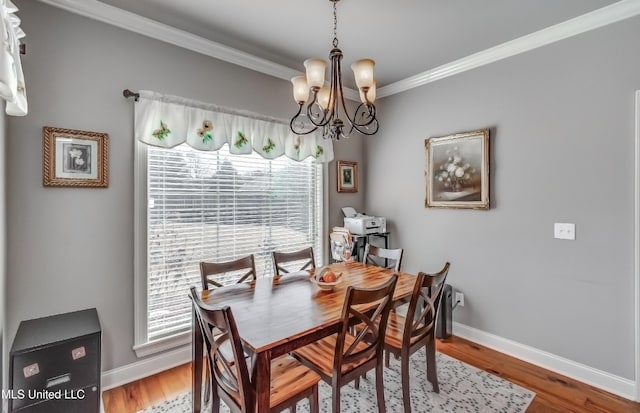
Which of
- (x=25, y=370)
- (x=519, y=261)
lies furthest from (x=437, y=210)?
(x=25, y=370)

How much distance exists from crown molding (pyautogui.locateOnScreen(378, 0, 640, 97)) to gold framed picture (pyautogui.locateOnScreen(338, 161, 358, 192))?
1.03 m

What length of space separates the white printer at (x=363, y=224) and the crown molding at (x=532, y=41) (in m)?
1.53

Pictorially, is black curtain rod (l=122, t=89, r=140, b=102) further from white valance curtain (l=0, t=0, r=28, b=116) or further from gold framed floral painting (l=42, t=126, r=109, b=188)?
white valance curtain (l=0, t=0, r=28, b=116)

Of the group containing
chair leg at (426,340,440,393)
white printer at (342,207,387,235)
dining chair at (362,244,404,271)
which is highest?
white printer at (342,207,387,235)

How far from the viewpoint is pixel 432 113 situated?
3229mm

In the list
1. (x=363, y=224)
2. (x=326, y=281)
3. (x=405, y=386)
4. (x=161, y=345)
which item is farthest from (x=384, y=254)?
(x=161, y=345)

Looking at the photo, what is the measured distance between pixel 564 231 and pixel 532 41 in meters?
1.58

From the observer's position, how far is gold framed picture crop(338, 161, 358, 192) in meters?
3.65

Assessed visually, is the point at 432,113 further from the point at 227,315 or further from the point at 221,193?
the point at 227,315

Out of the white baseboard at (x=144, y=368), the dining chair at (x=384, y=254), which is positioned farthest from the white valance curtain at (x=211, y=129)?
the white baseboard at (x=144, y=368)

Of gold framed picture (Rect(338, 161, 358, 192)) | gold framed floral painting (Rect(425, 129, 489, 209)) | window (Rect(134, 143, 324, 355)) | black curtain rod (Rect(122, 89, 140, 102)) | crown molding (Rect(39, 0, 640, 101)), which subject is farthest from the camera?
gold framed picture (Rect(338, 161, 358, 192))

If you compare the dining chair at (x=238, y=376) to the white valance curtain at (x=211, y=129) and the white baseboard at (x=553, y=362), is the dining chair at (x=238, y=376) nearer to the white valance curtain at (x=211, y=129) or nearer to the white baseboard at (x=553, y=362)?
the white valance curtain at (x=211, y=129)

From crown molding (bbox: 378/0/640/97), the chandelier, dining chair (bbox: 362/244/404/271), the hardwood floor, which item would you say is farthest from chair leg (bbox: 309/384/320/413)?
crown molding (bbox: 378/0/640/97)

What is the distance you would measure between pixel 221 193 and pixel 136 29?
4.51ft
